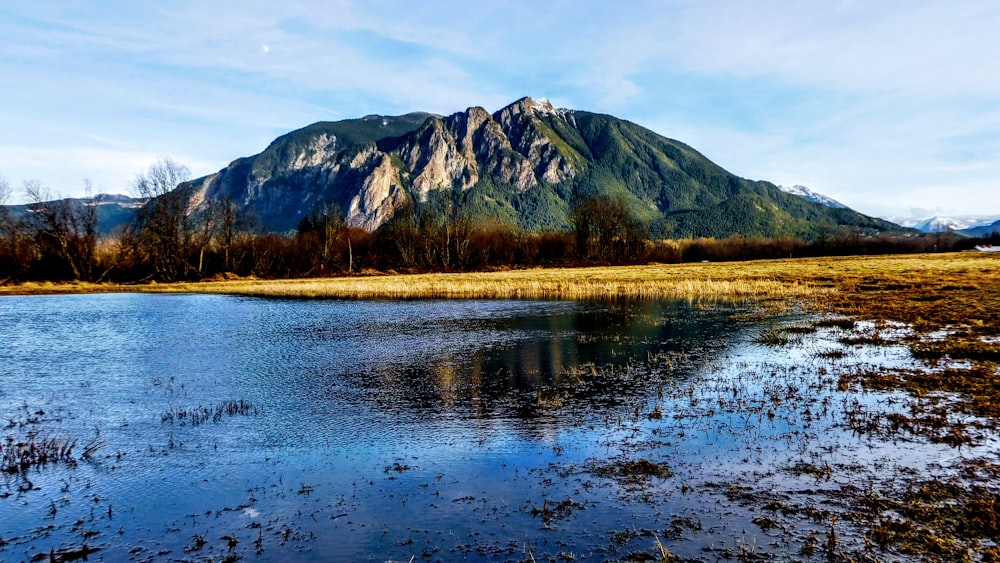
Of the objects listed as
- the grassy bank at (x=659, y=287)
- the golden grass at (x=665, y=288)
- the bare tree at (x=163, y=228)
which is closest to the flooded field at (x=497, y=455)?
the golden grass at (x=665, y=288)

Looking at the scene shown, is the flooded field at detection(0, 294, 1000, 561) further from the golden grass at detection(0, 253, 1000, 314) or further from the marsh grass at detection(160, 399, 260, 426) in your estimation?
the golden grass at detection(0, 253, 1000, 314)

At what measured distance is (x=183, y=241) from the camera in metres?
89.8

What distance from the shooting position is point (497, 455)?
41.3 ft

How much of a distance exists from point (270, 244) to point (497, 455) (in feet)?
328

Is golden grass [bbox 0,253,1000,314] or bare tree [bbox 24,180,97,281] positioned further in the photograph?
bare tree [bbox 24,180,97,281]

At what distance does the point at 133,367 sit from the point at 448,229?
297 ft

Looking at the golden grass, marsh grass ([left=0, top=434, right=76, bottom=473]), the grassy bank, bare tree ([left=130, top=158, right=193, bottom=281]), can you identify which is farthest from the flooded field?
bare tree ([left=130, top=158, right=193, bottom=281])

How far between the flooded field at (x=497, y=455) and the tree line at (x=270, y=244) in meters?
66.6

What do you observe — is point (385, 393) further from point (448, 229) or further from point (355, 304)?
point (448, 229)

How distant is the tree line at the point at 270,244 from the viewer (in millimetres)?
80250

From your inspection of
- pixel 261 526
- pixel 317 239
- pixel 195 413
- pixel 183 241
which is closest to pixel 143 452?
pixel 195 413

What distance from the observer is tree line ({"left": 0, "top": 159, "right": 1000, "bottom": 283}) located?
3159 inches

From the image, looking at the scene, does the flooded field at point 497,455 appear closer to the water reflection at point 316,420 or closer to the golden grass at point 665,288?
the water reflection at point 316,420

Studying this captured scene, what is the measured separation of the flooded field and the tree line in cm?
6661
